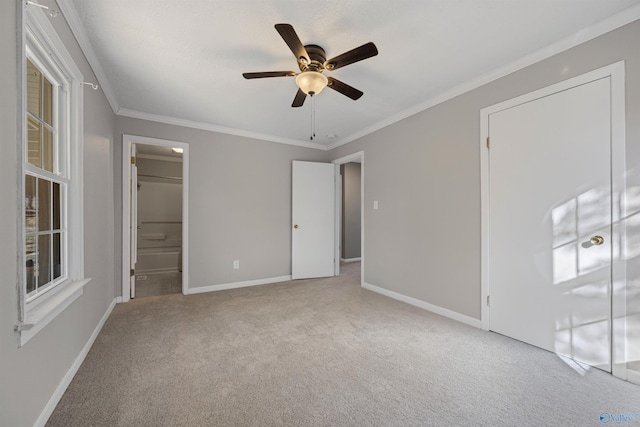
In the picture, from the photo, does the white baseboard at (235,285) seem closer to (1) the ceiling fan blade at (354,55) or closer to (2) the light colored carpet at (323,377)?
(2) the light colored carpet at (323,377)

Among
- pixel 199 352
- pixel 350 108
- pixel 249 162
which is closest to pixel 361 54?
pixel 350 108

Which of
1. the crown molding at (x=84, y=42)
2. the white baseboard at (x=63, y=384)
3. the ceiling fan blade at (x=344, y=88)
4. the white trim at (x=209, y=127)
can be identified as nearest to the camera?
the white baseboard at (x=63, y=384)

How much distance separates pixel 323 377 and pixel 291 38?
221 centimetres

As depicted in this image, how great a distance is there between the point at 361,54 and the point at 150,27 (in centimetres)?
151

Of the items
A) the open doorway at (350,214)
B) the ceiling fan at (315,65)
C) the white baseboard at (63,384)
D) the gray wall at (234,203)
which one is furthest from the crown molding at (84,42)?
the open doorway at (350,214)

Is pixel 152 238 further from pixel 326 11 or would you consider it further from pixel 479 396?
pixel 479 396

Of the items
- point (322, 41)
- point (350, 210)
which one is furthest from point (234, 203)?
point (350, 210)

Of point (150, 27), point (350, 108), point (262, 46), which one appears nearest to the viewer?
point (150, 27)

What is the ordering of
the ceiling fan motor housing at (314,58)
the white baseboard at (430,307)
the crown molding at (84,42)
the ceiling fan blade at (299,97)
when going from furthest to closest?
the white baseboard at (430,307) < the ceiling fan blade at (299,97) < the ceiling fan motor housing at (314,58) < the crown molding at (84,42)

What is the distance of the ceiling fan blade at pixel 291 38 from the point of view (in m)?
1.57

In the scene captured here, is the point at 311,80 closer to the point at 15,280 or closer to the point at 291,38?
the point at 291,38

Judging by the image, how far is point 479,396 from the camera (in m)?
1.62

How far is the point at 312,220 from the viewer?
4.66 meters

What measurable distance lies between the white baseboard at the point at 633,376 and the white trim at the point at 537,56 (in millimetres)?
2284
